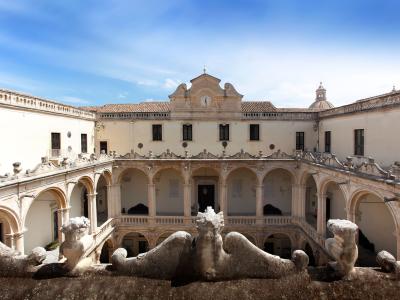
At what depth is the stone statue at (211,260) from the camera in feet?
13.1

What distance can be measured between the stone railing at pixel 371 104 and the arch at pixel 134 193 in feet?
60.0

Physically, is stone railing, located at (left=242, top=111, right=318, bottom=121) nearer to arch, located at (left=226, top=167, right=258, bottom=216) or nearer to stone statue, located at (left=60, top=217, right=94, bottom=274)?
arch, located at (left=226, top=167, right=258, bottom=216)

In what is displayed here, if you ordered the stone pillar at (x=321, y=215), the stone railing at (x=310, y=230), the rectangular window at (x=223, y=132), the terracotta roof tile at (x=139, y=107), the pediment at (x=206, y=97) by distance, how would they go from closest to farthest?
the stone railing at (x=310, y=230) < the stone pillar at (x=321, y=215) < the pediment at (x=206, y=97) < the rectangular window at (x=223, y=132) < the terracotta roof tile at (x=139, y=107)

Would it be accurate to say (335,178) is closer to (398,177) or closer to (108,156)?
(398,177)

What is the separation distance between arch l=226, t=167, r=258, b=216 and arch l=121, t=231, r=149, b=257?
8.87 meters

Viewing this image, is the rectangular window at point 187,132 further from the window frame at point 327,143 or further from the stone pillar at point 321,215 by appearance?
the stone pillar at point 321,215

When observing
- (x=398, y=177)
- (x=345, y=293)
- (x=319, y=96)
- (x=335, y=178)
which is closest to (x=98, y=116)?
(x=335, y=178)

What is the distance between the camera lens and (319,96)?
155ft

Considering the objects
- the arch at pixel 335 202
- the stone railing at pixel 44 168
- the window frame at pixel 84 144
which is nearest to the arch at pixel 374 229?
the arch at pixel 335 202

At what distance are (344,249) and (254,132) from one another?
881 inches

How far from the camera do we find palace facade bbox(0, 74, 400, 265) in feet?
52.4

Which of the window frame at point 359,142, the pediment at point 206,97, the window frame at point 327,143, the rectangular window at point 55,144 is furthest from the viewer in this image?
the pediment at point 206,97

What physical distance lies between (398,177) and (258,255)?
9993 mm

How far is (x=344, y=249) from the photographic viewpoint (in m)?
3.97
